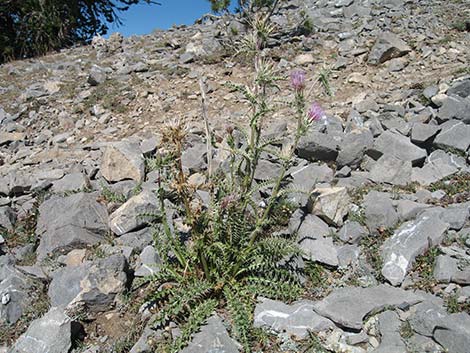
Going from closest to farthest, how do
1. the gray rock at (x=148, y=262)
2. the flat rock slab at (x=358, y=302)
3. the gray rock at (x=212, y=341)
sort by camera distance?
the gray rock at (x=212, y=341) → the flat rock slab at (x=358, y=302) → the gray rock at (x=148, y=262)

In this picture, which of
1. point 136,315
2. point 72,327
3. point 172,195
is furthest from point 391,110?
point 72,327

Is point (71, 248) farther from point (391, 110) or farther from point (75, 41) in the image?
point (75, 41)

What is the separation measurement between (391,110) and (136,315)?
443cm

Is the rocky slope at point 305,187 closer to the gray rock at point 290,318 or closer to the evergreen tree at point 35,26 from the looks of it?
the gray rock at point 290,318

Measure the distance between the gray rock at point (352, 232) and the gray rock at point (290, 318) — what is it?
0.87 m

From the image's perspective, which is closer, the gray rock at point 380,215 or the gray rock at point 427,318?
the gray rock at point 427,318

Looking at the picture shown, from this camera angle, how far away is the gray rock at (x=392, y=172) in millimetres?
4688

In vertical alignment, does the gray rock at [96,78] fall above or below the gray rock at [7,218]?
above

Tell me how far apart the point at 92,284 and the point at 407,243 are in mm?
2671

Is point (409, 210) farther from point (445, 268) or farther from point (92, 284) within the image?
point (92, 284)

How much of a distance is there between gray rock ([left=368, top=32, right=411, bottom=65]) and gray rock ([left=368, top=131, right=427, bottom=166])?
10.9 ft

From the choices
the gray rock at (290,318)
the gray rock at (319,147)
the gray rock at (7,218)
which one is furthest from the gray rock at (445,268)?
the gray rock at (7,218)

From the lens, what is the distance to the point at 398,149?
491 cm

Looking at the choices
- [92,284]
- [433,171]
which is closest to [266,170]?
[433,171]
